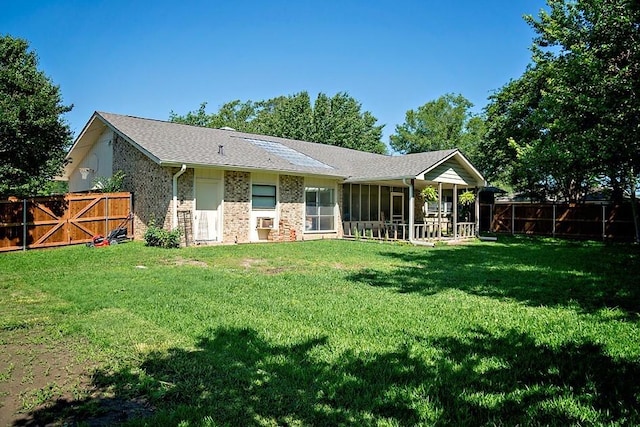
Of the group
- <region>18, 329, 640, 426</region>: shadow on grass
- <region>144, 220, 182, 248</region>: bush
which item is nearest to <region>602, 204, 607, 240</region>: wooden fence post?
<region>18, 329, 640, 426</region>: shadow on grass

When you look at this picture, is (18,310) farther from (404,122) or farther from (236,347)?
(404,122)

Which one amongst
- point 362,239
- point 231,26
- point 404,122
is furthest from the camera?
point 404,122

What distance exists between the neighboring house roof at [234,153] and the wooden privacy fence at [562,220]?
15.9 feet

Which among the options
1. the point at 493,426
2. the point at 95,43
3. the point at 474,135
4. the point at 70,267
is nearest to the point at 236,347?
the point at 493,426

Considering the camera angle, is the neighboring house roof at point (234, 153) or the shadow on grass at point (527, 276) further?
the neighboring house roof at point (234, 153)

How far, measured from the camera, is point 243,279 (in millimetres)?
8258

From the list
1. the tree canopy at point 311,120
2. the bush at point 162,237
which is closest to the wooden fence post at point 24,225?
the bush at point 162,237

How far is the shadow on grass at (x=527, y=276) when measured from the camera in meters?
6.91

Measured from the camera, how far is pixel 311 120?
1569 inches

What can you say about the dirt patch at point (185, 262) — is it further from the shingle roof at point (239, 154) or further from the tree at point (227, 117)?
the tree at point (227, 117)

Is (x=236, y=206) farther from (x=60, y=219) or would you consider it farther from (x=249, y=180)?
(x=60, y=219)

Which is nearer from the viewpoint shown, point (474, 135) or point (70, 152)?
point (70, 152)

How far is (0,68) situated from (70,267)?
28.9ft

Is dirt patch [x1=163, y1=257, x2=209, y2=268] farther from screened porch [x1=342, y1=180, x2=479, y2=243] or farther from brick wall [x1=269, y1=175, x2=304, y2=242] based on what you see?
screened porch [x1=342, y1=180, x2=479, y2=243]
